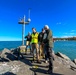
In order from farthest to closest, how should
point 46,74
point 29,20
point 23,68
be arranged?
point 29,20 → point 23,68 → point 46,74

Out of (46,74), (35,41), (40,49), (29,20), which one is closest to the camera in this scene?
(46,74)

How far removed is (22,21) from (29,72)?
14.8m

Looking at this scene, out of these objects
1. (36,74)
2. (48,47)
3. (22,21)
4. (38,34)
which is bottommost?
(36,74)

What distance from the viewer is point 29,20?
73.6 ft

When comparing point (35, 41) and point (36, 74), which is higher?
point (35, 41)

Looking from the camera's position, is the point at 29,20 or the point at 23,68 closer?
the point at 23,68

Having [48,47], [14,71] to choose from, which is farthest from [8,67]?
[48,47]

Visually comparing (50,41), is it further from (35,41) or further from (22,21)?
(22,21)

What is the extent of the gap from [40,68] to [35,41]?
206cm

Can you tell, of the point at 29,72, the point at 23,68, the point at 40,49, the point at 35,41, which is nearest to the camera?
the point at 29,72

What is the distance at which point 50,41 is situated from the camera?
820 cm

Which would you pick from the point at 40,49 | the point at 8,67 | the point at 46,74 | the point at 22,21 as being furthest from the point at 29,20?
the point at 46,74

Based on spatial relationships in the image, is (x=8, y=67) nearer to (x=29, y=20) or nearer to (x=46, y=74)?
(x=46, y=74)

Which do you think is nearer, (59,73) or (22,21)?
(59,73)
